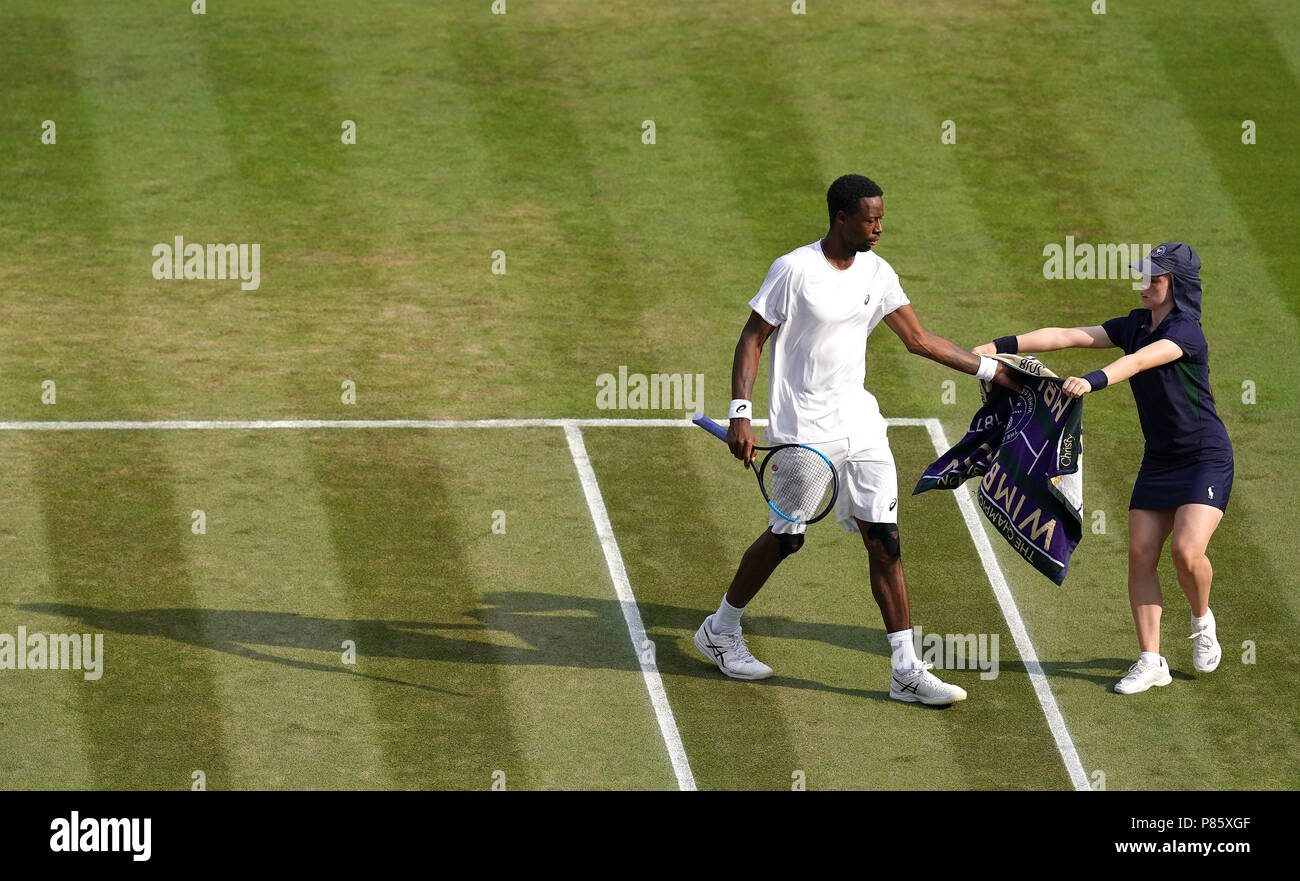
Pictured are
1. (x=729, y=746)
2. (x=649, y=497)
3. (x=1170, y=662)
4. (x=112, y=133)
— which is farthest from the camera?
(x=112, y=133)

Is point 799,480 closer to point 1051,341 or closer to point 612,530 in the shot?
point 1051,341

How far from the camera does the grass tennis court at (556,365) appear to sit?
36.2 feet

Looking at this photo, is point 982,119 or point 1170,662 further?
point 982,119

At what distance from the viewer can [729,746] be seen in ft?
35.5

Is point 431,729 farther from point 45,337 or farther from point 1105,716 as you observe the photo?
point 45,337

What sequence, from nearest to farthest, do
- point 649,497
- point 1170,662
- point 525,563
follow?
point 1170,662
point 525,563
point 649,497

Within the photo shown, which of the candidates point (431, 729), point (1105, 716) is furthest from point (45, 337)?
point (1105, 716)

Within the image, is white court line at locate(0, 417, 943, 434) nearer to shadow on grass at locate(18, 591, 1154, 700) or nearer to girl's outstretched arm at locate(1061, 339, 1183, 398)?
shadow on grass at locate(18, 591, 1154, 700)

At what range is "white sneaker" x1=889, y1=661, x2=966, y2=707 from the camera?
1112 centimetres

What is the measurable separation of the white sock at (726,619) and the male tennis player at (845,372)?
285 mm

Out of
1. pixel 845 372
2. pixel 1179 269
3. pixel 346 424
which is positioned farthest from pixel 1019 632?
pixel 346 424

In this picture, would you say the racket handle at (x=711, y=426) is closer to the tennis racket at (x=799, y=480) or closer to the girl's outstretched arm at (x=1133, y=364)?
the tennis racket at (x=799, y=480)

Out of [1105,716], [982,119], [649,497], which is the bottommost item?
[1105,716]

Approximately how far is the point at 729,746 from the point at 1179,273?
3.60 metres
